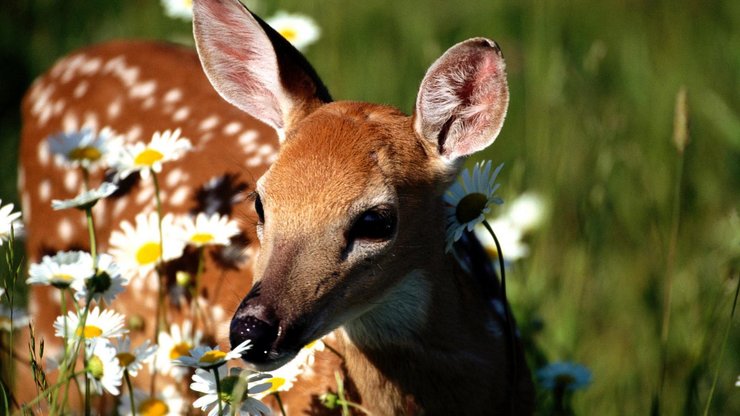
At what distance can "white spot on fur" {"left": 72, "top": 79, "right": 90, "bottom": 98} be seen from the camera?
438 cm

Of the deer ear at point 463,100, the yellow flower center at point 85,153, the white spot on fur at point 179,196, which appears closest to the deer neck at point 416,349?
the deer ear at point 463,100

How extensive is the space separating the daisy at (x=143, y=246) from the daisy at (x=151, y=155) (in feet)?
0.62

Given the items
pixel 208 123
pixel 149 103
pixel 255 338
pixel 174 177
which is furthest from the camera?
pixel 149 103

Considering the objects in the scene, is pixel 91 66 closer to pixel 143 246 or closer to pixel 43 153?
pixel 43 153

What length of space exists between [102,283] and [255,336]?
0.39 m

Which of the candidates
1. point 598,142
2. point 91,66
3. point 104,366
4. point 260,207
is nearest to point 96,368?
point 104,366

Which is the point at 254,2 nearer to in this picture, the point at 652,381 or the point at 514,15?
the point at 514,15

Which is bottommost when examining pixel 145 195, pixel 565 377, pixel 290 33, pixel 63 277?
pixel 565 377

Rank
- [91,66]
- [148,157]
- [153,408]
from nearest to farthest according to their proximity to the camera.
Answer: [153,408], [148,157], [91,66]

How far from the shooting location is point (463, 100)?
2965 millimetres

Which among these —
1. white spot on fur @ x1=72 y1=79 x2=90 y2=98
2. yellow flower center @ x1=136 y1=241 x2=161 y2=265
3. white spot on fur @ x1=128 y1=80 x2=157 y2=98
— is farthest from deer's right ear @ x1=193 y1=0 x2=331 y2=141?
white spot on fur @ x1=72 y1=79 x2=90 y2=98

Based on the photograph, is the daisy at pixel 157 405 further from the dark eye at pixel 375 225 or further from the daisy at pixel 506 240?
the daisy at pixel 506 240

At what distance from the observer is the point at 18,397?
162 inches

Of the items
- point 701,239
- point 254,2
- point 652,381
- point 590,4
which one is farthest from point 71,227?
point 590,4
